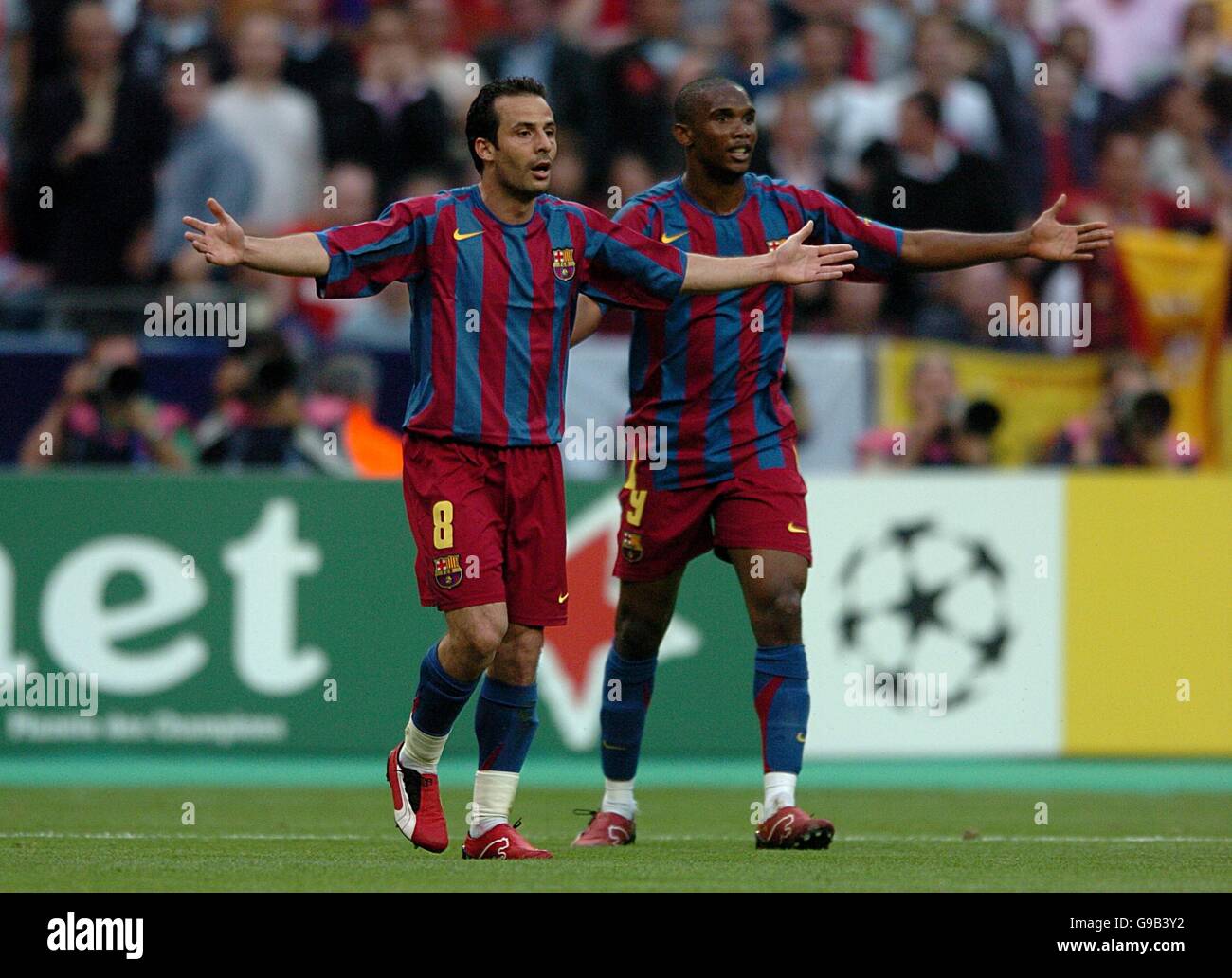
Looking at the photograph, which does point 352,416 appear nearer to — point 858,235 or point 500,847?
point 858,235

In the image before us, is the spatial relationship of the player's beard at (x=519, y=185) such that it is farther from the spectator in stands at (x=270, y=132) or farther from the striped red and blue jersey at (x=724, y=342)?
the spectator in stands at (x=270, y=132)

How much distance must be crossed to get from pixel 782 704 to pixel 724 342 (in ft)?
4.30

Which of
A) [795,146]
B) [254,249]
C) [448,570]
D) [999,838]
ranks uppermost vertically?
[795,146]

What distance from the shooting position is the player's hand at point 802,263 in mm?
7688

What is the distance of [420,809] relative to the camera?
7.70 metres

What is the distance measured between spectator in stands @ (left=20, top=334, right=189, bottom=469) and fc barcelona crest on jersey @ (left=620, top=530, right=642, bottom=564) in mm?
A: 5188

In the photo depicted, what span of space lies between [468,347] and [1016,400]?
7.12 meters

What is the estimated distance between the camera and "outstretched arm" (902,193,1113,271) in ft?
26.5

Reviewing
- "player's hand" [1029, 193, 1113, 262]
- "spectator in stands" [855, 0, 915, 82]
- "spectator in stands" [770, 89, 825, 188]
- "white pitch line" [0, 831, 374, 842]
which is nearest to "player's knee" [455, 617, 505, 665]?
"white pitch line" [0, 831, 374, 842]

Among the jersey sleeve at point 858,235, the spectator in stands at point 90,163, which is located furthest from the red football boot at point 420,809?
the spectator in stands at point 90,163

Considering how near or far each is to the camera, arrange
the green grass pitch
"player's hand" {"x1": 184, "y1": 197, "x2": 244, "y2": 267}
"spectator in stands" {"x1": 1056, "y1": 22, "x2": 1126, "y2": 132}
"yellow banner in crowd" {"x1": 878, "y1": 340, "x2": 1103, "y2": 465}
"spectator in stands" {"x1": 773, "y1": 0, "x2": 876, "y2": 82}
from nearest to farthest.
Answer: the green grass pitch → "player's hand" {"x1": 184, "y1": 197, "x2": 244, "y2": 267} → "yellow banner in crowd" {"x1": 878, "y1": 340, "x2": 1103, "y2": 465} → "spectator in stands" {"x1": 773, "y1": 0, "x2": 876, "y2": 82} → "spectator in stands" {"x1": 1056, "y1": 22, "x2": 1126, "y2": 132}

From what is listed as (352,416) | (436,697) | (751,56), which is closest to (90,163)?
(352,416)

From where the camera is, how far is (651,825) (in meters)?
9.30

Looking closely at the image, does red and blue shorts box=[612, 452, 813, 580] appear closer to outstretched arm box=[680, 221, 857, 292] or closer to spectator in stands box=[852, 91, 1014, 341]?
outstretched arm box=[680, 221, 857, 292]
